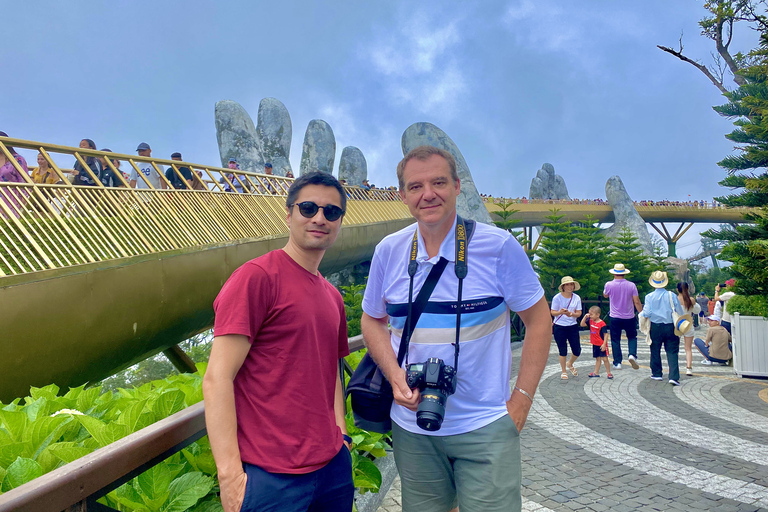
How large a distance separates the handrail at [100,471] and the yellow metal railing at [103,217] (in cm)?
615

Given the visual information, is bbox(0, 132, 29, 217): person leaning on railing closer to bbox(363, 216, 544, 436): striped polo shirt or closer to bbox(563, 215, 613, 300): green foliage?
bbox(363, 216, 544, 436): striped polo shirt

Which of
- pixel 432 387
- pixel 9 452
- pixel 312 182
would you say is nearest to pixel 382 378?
pixel 432 387

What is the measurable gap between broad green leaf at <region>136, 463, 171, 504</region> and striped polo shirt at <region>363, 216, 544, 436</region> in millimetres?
1029

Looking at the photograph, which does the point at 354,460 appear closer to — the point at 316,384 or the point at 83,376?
the point at 316,384

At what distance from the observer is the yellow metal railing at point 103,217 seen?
7.26m

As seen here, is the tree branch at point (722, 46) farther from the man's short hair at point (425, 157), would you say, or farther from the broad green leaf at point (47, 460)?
the broad green leaf at point (47, 460)

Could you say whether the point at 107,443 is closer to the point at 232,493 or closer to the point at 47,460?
the point at 47,460

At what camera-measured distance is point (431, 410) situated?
2.12 meters

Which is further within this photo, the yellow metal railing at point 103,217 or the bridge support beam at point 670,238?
the bridge support beam at point 670,238

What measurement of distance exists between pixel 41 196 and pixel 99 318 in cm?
198

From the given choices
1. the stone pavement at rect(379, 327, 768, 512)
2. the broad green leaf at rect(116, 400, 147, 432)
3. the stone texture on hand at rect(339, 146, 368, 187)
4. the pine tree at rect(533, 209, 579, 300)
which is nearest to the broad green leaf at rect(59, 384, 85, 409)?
the broad green leaf at rect(116, 400, 147, 432)

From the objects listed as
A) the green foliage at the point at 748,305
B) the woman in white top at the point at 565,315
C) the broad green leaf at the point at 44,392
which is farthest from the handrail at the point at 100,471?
the green foliage at the point at 748,305

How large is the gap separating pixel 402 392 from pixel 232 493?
816 millimetres

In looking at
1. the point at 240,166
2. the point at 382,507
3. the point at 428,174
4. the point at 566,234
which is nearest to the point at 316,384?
the point at 428,174
